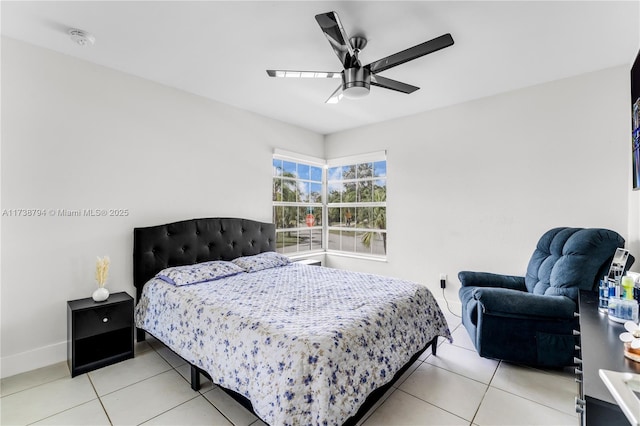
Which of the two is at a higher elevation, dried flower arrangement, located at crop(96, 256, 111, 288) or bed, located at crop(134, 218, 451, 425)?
dried flower arrangement, located at crop(96, 256, 111, 288)

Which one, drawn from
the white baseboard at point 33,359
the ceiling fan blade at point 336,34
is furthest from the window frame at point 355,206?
the white baseboard at point 33,359

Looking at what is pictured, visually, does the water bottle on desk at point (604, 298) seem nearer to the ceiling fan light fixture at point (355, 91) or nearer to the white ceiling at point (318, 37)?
the white ceiling at point (318, 37)

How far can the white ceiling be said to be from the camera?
1.92 meters

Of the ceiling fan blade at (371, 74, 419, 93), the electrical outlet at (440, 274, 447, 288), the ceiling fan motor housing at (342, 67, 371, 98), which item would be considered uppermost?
the ceiling fan blade at (371, 74, 419, 93)

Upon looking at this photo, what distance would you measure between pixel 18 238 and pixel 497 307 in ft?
12.6

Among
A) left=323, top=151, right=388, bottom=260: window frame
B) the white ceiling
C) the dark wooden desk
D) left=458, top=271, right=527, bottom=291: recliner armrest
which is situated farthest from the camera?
left=323, top=151, right=388, bottom=260: window frame

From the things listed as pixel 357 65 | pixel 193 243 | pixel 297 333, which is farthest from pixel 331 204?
pixel 297 333

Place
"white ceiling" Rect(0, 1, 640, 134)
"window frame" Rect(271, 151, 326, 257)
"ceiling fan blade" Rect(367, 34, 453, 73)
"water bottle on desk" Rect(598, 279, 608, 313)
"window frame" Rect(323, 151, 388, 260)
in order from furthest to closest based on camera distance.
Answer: "window frame" Rect(323, 151, 388, 260), "window frame" Rect(271, 151, 326, 257), "white ceiling" Rect(0, 1, 640, 134), "ceiling fan blade" Rect(367, 34, 453, 73), "water bottle on desk" Rect(598, 279, 608, 313)

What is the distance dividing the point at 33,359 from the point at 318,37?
3429 millimetres

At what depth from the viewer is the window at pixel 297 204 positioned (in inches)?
174

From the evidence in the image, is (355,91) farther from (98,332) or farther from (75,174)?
(98,332)

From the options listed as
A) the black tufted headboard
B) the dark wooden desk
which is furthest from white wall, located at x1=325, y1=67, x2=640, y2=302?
the black tufted headboard

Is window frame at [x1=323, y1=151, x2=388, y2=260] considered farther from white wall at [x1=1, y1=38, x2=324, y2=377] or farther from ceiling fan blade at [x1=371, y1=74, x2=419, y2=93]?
white wall at [x1=1, y1=38, x2=324, y2=377]

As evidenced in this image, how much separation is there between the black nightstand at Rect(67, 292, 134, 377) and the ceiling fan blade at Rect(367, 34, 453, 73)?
9.30ft
